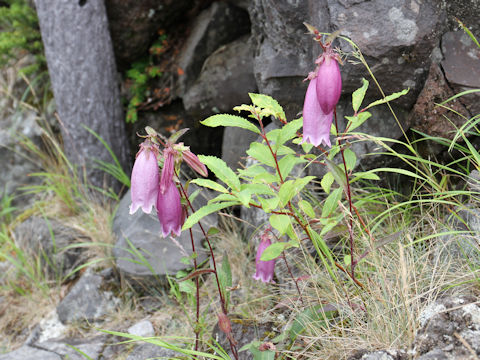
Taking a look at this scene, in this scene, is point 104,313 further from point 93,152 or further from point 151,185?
point 151,185

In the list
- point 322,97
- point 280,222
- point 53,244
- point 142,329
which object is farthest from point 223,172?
point 53,244

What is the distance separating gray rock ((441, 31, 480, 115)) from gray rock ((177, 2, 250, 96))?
216 cm

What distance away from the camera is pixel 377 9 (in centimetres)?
A: 233

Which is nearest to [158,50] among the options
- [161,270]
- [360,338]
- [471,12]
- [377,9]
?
[161,270]

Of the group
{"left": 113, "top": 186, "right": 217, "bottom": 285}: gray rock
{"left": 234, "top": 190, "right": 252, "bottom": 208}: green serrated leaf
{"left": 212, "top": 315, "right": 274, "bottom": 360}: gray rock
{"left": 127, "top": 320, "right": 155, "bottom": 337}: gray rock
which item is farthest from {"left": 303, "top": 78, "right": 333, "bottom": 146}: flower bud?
{"left": 127, "top": 320, "right": 155, "bottom": 337}: gray rock

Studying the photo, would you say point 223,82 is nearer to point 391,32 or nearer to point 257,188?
point 391,32

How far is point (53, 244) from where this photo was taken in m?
3.63

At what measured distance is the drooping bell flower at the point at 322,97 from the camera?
1.48m

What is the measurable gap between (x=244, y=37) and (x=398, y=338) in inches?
122

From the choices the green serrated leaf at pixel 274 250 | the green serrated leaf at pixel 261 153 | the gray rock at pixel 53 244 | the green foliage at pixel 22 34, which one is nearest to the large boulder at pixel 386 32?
the green serrated leaf at pixel 261 153

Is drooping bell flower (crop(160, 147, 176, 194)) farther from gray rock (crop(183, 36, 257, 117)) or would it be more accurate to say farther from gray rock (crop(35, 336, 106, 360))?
gray rock (crop(183, 36, 257, 117))

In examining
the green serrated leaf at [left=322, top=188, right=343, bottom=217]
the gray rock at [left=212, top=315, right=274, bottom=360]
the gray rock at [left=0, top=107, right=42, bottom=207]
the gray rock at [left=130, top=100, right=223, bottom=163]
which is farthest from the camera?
the gray rock at [left=0, top=107, right=42, bottom=207]

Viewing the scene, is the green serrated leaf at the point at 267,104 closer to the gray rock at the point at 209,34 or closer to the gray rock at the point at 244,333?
the gray rock at the point at 244,333

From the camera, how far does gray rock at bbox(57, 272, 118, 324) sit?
3246 mm
